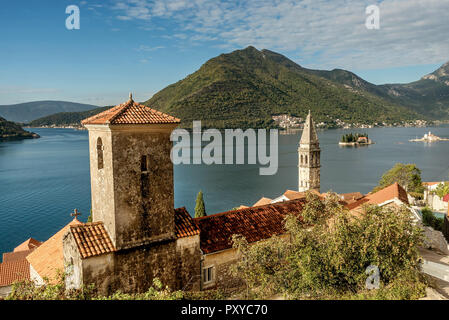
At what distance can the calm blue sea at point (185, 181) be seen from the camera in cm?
4550

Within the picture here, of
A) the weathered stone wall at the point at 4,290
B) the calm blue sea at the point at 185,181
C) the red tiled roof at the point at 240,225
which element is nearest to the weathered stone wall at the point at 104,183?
the red tiled roof at the point at 240,225

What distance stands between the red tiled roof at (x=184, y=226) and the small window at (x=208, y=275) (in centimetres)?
139

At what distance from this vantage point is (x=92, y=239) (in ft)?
30.8

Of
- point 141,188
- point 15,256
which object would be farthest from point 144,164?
point 15,256

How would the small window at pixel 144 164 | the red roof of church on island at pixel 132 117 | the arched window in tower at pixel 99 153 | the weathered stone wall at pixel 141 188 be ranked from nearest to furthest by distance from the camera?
the red roof of church on island at pixel 132 117, the weathered stone wall at pixel 141 188, the small window at pixel 144 164, the arched window in tower at pixel 99 153

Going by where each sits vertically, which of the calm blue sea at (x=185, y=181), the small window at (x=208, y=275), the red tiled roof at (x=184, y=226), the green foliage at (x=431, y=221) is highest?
the red tiled roof at (x=184, y=226)

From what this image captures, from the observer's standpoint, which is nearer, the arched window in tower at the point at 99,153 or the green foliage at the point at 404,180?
the arched window in tower at the point at 99,153

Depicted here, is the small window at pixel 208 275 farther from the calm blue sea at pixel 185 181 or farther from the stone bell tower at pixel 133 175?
the calm blue sea at pixel 185 181

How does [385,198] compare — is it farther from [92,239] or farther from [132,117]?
[92,239]

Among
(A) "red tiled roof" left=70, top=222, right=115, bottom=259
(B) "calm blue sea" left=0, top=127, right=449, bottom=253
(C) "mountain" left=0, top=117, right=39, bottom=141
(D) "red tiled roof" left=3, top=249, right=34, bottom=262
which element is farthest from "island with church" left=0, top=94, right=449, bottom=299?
(C) "mountain" left=0, top=117, right=39, bottom=141

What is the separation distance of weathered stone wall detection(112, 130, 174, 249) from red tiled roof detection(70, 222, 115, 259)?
0.36 meters

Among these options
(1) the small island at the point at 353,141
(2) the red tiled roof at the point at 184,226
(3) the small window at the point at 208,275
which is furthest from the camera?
(1) the small island at the point at 353,141
